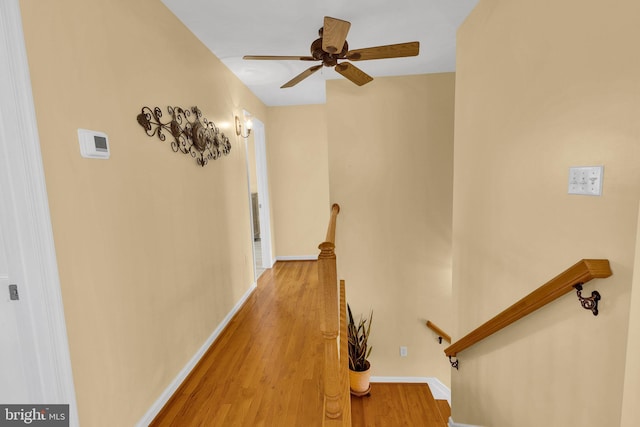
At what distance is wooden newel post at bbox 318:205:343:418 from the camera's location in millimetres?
1027

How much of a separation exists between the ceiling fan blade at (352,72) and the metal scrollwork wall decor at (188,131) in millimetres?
1182

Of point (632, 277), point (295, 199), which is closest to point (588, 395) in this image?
point (632, 277)

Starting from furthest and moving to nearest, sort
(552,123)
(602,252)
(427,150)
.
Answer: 1. (427,150)
2. (552,123)
3. (602,252)

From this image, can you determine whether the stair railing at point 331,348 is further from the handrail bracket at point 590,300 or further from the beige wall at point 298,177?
the beige wall at point 298,177

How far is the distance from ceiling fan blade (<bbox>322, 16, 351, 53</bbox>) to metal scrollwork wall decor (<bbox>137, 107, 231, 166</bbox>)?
113cm

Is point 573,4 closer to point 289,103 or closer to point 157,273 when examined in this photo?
point 157,273

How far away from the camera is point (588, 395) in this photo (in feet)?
3.84

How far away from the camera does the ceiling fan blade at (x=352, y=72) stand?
227cm

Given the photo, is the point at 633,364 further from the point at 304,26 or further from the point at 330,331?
the point at 304,26

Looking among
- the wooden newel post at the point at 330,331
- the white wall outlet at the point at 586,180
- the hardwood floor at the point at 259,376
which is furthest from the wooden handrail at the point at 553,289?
the hardwood floor at the point at 259,376

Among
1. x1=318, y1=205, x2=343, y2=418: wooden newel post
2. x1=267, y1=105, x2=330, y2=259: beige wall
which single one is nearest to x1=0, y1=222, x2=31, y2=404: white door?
x1=318, y1=205, x2=343, y2=418: wooden newel post

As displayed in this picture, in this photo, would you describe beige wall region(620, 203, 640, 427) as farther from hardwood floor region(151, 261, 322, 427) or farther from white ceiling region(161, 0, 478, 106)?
white ceiling region(161, 0, 478, 106)

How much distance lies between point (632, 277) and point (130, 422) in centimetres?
228

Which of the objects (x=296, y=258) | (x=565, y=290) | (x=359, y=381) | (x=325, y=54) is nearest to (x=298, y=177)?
(x=296, y=258)
